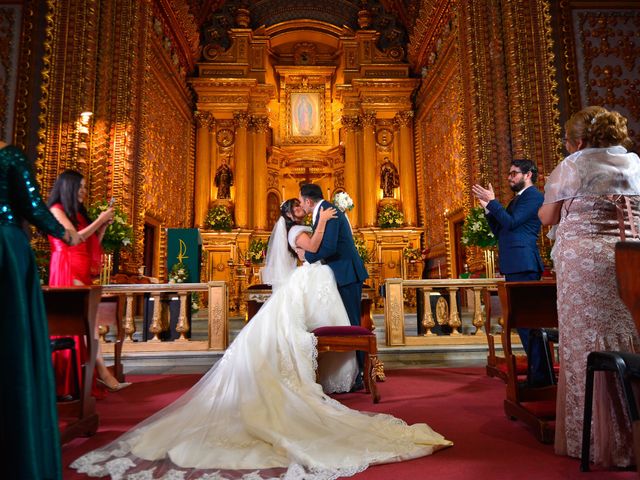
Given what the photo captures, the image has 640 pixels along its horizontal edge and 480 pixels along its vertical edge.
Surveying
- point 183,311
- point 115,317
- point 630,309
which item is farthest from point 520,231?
point 183,311

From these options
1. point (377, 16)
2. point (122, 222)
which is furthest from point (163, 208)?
point (377, 16)

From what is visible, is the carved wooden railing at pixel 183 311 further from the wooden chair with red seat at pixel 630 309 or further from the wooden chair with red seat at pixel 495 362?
the wooden chair with red seat at pixel 630 309

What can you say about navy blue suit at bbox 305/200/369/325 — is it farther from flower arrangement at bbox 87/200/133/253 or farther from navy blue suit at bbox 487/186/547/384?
flower arrangement at bbox 87/200/133/253

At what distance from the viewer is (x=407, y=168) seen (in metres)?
14.3

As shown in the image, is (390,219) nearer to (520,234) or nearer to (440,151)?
(440,151)

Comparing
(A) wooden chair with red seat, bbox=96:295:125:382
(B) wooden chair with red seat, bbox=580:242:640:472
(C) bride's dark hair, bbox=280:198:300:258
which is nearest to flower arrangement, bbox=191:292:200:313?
(A) wooden chair with red seat, bbox=96:295:125:382

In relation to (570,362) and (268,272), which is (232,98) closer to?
(268,272)

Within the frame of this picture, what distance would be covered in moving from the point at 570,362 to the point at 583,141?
44.1 inches

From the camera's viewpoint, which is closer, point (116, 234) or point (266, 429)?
point (266, 429)

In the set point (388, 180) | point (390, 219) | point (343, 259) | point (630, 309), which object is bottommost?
point (630, 309)

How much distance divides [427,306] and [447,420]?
10.9 feet

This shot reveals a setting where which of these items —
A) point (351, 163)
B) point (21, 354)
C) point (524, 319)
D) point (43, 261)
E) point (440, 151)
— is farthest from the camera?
point (351, 163)

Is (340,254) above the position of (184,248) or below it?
below

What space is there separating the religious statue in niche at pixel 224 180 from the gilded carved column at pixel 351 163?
3566 mm
